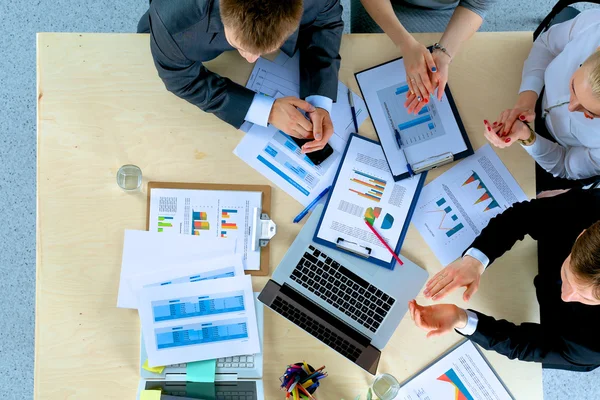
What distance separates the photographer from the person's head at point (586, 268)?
104 cm

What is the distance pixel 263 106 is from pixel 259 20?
38 cm

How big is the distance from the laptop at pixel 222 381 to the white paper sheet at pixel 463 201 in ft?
1.65

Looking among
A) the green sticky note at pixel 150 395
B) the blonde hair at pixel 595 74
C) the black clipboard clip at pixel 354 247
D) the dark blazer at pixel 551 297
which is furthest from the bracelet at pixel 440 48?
the green sticky note at pixel 150 395

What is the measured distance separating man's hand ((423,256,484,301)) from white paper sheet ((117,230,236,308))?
588 mm

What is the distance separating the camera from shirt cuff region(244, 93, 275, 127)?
4.23 ft

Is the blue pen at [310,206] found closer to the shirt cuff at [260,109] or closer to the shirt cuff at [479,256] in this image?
the shirt cuff at [260,109]

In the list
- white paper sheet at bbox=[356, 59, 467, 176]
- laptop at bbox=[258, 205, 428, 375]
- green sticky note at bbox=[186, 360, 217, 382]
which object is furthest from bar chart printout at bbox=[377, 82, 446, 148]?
green sticky note at bbox=[186, 360, 217, 382]

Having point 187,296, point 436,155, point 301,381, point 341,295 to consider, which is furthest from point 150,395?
point 436,155

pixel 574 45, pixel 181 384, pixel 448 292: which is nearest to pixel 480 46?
pixel 574 45

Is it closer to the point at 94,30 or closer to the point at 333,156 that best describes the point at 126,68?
the point at 333,156

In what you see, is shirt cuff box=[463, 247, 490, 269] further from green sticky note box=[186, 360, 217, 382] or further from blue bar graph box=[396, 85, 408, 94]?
green sticky note box=[186, 360, 217, 382]

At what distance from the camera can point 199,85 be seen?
4.09ft

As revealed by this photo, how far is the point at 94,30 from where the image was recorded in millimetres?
2031

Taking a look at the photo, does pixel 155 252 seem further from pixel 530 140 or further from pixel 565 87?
pixel 565 87
